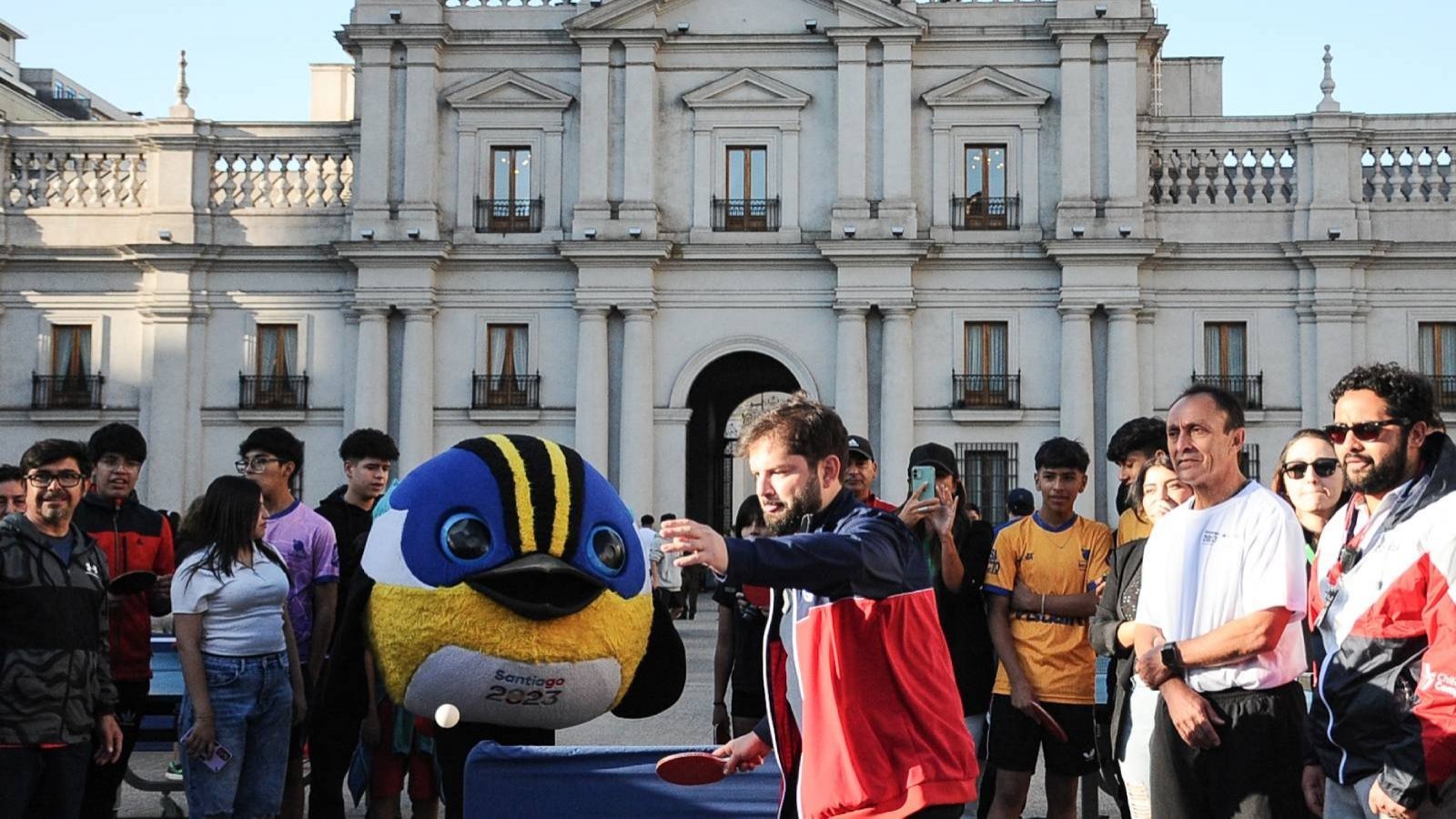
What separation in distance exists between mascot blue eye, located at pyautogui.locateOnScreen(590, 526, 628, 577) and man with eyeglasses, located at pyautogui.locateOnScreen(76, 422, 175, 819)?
2.55 meters

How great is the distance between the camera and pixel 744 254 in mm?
30688

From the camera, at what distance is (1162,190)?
31.3 m

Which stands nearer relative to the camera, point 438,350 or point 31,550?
point 31,550

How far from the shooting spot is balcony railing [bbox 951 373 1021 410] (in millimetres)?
30344

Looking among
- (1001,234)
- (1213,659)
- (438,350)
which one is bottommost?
(1213,659)

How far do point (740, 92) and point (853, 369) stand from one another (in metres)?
5.77

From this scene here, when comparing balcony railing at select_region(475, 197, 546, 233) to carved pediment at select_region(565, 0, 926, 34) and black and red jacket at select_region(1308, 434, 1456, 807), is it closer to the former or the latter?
carved pediment at select_region(565, 0, 926, 34)

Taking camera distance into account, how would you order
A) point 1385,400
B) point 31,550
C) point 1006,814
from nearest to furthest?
point 1385,400, point 31,550, point 1006,814

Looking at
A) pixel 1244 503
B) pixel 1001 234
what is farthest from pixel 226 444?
pixel 1244 503

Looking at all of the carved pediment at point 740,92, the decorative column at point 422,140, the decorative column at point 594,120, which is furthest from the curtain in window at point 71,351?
the carved pediment at point 740,92

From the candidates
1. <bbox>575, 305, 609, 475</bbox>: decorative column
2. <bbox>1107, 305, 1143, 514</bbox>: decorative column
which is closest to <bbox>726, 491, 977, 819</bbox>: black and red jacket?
<bbox>575, 305, 609, 475</bbox>: decorative column

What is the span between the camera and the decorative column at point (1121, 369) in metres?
29.8

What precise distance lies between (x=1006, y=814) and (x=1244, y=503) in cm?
286

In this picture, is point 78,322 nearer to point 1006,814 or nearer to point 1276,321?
point 1276,321
